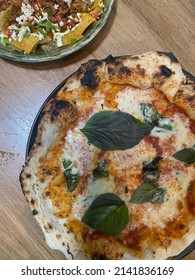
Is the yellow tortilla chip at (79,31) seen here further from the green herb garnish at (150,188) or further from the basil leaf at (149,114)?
the green herb garnish at (150,188)

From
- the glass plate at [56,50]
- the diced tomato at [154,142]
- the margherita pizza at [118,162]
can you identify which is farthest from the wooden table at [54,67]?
the diced tomato at [154,142]

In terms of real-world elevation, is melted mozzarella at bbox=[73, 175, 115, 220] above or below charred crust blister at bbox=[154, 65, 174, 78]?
below

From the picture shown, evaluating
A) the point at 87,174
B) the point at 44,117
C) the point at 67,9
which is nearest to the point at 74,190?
the point at 87,174

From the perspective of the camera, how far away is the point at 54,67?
1230 millimetres

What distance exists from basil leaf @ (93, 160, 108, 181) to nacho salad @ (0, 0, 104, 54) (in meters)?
0.38

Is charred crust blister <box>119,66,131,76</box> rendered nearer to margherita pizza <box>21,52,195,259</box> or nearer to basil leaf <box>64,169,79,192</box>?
margherita pizza <box>21,52,195,259</box>

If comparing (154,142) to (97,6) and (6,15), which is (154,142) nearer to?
(97,6)

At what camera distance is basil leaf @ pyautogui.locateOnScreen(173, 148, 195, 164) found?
974mm

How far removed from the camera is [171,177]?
3.22 feet

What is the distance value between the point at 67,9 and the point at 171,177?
0.58m

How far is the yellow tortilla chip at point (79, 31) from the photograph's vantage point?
3.88 feet

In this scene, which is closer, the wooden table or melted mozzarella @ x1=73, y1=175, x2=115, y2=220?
melted mozzarella @ x1=73, y1=175, x2=115, y2=220

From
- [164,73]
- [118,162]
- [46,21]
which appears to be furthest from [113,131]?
[46,21]

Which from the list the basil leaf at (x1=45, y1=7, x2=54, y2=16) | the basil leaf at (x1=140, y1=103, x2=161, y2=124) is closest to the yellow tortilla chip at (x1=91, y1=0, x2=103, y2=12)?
the basil leaf at (x1=45, y1=7, x2=54, y2=16)
